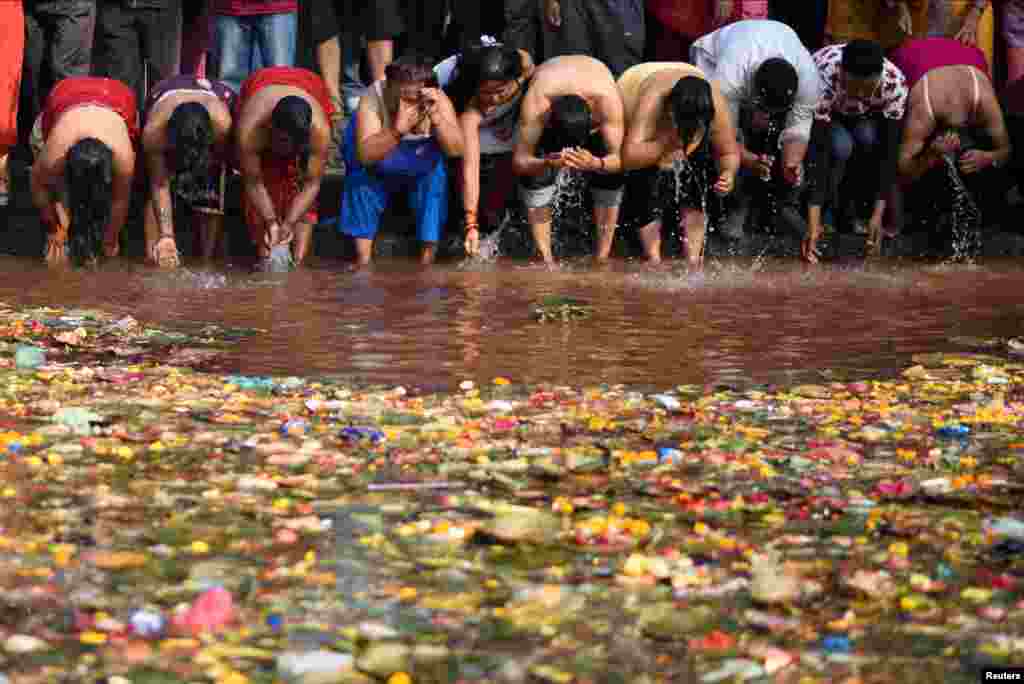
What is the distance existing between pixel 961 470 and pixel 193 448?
231cm

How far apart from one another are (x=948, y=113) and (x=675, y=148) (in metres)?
1.71

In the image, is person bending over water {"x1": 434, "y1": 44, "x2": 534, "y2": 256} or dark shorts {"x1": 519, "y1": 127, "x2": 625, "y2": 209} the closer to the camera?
person bending over water {"x1": 434, "y1": 44, "x2": 534, "y2": 256}

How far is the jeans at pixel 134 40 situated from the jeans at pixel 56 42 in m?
0.09

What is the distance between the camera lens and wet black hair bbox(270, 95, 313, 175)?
31.1ft

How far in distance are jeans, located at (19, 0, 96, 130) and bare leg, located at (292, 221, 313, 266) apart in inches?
61.4

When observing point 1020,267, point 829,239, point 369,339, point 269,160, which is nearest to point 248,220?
point 269,160

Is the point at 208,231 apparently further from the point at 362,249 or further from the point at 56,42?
the point at 56,42

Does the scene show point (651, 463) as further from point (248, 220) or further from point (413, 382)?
point (248, 220)

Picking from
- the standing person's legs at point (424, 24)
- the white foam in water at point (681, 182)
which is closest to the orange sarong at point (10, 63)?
the standing person's legs at point (424, 24)

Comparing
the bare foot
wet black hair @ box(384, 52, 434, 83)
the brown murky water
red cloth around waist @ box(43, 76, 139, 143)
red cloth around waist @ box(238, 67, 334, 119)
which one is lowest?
the brown murky water

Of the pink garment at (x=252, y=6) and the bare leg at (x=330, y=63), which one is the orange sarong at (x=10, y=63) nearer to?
the pink garment at (x=252, y=6)

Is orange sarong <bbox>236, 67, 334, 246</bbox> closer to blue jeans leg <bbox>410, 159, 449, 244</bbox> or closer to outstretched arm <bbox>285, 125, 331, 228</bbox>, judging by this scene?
outstretched arm <bbox>285, 125, 331, 228</bbox>

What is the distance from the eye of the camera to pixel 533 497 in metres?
4.87

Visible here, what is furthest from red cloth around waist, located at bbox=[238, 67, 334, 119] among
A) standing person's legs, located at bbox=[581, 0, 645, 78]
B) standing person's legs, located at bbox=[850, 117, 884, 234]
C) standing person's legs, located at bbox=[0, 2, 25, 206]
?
standing person's legs, located at bbox=[850, 117, 884, 234]
